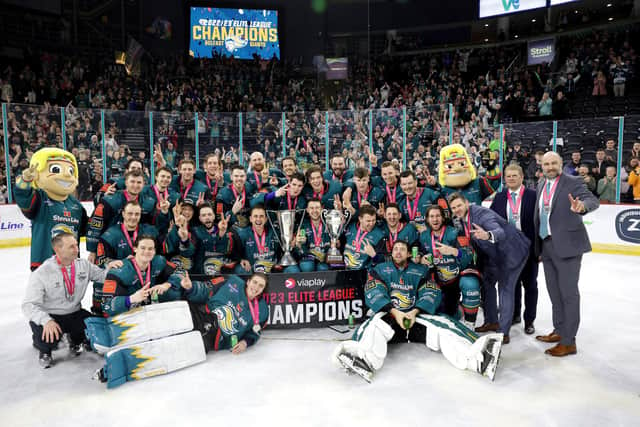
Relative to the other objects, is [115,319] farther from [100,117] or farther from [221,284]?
[100,117]

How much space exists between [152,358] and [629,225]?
315 inches

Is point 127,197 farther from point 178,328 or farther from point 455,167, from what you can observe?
point 455,167

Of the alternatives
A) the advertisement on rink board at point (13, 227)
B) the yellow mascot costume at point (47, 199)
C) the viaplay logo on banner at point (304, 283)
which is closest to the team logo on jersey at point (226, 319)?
the viaplay logo on banner at point (304, 283)

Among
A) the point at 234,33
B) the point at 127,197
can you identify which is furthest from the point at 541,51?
the point at 127,197

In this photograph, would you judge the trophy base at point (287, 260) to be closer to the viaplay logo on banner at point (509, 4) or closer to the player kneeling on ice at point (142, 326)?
the player kneeling on ice at point (142, 326)

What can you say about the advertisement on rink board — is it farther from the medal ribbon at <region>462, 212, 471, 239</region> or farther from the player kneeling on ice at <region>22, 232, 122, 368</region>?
the medal ribbon at <region>462, 212, 471, 239</region>

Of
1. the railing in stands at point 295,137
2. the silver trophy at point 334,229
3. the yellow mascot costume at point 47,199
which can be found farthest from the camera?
the railing in stands at point 295,137

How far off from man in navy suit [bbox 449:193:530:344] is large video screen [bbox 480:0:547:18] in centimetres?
1726

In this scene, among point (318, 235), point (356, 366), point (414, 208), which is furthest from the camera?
point (414, 208)

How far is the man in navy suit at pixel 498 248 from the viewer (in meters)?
3.88

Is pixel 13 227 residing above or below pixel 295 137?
below

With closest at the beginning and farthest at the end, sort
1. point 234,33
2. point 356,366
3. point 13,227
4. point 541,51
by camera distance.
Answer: point 356,366, point 13,227, point 541,51, point 234,33

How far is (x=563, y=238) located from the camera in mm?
3672

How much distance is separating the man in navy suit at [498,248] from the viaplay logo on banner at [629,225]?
5299 mm
